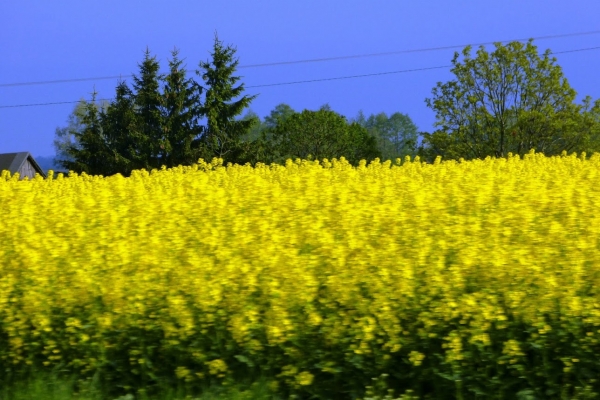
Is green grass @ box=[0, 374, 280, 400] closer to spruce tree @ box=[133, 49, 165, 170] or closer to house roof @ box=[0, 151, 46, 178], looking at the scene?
spruce tree @ box=[133, 49, 165, 170]

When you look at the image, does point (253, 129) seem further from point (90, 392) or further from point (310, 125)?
point (90, 392)

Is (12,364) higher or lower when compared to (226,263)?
lower

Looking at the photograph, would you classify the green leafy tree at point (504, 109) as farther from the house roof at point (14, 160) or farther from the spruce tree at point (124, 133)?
the house roof at point (14, 160)

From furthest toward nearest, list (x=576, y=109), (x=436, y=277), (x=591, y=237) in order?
(x=576, y=109)
(x=591, y=237)
(x=436, y=277)

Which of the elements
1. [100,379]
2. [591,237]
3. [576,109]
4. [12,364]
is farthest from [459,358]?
[576,109]

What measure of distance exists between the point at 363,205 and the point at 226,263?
147 centimetres

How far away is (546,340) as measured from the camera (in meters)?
4.20

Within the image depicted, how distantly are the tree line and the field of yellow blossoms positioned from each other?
92.8ft

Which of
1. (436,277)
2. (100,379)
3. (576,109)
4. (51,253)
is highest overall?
(576,109)

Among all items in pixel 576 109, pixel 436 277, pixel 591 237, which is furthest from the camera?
pixel 576 109

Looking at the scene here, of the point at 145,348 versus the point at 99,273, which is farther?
the point at 99,273

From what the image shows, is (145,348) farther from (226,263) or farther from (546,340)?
(546,340)

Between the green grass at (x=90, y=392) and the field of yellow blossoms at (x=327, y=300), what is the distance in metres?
0.10

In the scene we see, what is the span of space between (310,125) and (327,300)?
35.3m
